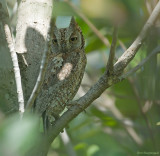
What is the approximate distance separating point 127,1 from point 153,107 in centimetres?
37

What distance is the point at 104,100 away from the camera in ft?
10.4

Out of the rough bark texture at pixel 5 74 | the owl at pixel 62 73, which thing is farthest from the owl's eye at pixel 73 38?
the rough bark texture at pixel 5 74

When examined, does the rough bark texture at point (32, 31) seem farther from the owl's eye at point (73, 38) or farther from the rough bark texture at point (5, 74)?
the owl's eye at point (73, 38)

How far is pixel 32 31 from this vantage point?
87.6 inches

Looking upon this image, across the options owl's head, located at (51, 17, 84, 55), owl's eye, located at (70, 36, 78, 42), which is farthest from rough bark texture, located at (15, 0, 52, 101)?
owl's eye, located at (70, 36, 78, 42)

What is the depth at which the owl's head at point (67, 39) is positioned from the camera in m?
2.66

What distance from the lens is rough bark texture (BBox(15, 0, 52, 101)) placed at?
2162 millimetres

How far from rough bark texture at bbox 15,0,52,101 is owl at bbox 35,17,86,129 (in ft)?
0.59

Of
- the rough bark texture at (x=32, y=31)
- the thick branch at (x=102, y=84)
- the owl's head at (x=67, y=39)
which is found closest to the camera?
the thick branch at (x=102, y=84)

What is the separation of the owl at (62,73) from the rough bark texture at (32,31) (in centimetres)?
18

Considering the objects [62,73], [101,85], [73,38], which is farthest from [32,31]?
[101,85]

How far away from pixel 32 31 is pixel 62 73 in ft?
1.52

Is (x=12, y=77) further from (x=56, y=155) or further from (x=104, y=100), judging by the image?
(x=104, y=100)

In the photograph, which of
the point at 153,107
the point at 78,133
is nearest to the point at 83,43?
the point at 78,133
